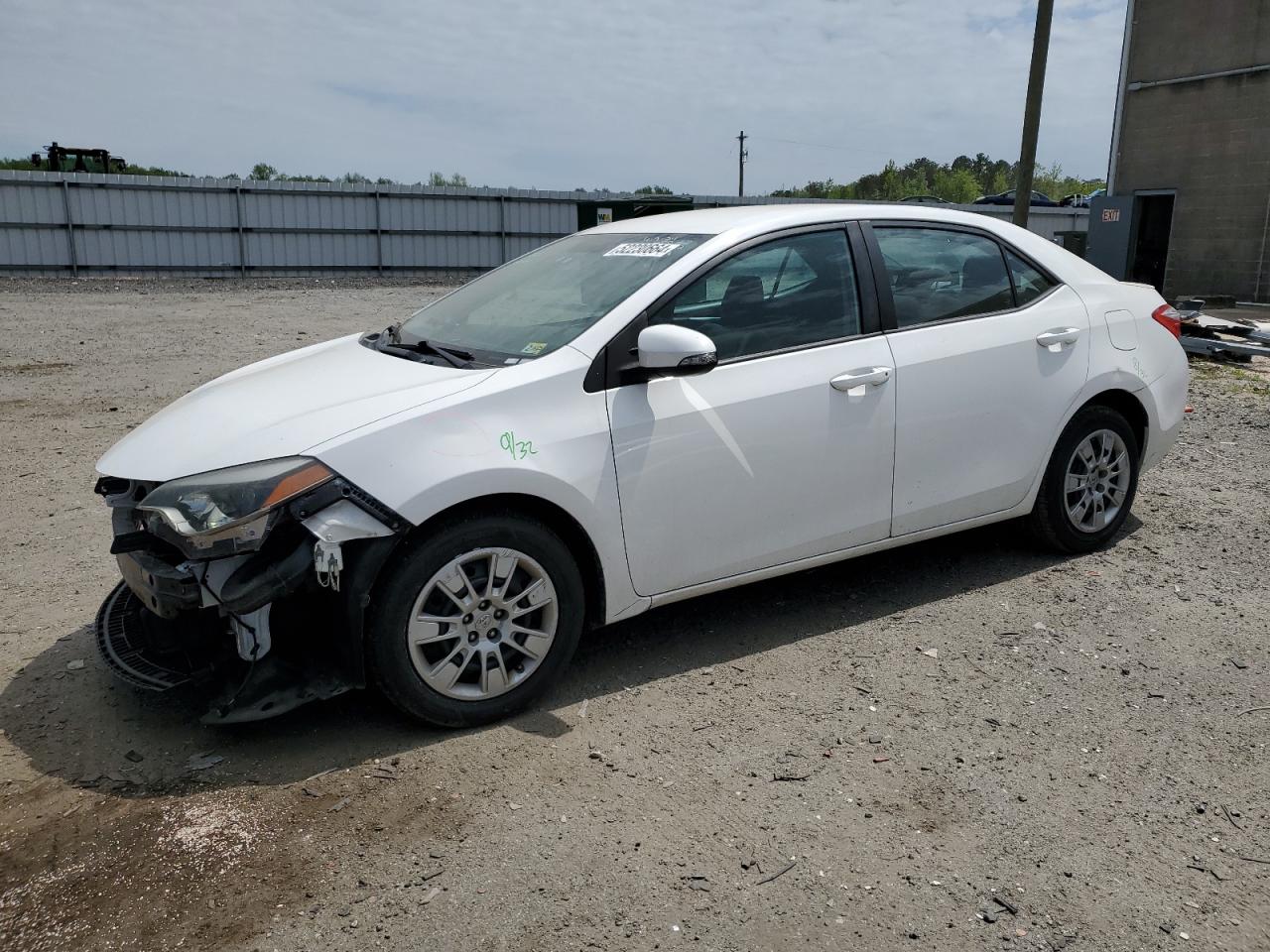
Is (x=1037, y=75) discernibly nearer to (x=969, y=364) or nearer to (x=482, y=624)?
(x=969, y=364)

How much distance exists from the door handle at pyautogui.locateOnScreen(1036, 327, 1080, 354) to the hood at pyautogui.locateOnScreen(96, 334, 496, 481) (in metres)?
2.64

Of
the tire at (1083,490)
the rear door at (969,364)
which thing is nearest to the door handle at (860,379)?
the rear door at (969,364)

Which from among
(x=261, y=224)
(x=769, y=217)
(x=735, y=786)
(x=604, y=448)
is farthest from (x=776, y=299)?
(x=261, y=224)

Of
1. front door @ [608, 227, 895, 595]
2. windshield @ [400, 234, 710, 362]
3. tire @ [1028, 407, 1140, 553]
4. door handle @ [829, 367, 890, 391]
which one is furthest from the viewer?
tire @ [1028, 407, 1140, 553]

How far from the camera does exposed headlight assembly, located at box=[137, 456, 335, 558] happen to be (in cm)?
318

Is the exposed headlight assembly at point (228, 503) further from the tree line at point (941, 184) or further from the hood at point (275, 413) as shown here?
the tree line at point (941, 184)

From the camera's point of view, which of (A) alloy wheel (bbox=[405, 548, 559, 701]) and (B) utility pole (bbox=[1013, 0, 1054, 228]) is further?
(B) utility pole (bbox=[1013, 0, 1054, 228])

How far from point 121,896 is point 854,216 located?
12.1 feet

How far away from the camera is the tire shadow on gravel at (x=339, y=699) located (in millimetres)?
3404

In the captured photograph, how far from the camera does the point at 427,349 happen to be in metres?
4.18

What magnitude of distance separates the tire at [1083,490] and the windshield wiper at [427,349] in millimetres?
2835

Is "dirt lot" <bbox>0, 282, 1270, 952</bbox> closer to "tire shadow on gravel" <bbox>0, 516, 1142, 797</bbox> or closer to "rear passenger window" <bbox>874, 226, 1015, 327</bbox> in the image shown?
"tire shadow on gravel" <bbox>0, 516, 1142, 797</bbox>

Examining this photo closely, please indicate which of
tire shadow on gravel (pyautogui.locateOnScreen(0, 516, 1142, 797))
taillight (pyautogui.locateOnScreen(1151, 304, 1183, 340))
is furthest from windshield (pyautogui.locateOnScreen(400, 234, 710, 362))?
taillight (pyautogui.locateOnScreen(1151, 304, 1183, 340))

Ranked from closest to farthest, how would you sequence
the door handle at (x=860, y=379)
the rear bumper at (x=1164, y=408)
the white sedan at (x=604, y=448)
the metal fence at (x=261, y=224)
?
the white sedan at (x=604, y=448)
the door handle at (x=860, y=379)
the rear bumper at (x=1164, y=408)
the metal fence at (x=261, y=224)
